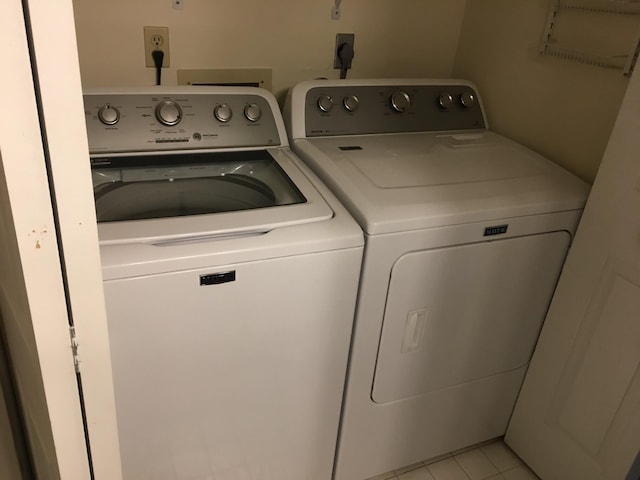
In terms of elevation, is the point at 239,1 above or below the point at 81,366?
above

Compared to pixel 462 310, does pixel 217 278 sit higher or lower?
higher

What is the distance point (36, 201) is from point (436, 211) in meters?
0.90

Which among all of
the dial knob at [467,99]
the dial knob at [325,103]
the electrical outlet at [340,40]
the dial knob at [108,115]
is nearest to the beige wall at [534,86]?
the dial knob at [467,99]

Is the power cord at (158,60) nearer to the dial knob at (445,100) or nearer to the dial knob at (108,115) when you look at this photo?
the dial knob at (108,115)

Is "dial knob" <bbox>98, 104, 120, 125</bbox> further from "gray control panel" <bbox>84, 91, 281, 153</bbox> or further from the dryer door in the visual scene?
the dryer door

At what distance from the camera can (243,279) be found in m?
1.15

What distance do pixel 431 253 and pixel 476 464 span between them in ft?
2.97

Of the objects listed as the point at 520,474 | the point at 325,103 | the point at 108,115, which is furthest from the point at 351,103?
the point at 520,474

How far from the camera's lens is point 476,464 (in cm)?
181

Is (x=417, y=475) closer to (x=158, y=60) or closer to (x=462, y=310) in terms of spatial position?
(x=462, y=310)

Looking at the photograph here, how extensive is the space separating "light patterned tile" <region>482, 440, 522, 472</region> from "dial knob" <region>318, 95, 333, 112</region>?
1273 millimetres

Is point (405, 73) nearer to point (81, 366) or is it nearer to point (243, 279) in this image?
point (243, 279)

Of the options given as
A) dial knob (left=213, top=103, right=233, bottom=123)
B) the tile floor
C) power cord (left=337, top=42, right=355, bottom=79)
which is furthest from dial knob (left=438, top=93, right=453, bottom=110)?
the tile floor

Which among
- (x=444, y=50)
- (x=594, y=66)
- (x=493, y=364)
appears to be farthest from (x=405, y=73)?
(x=493, y=364)
